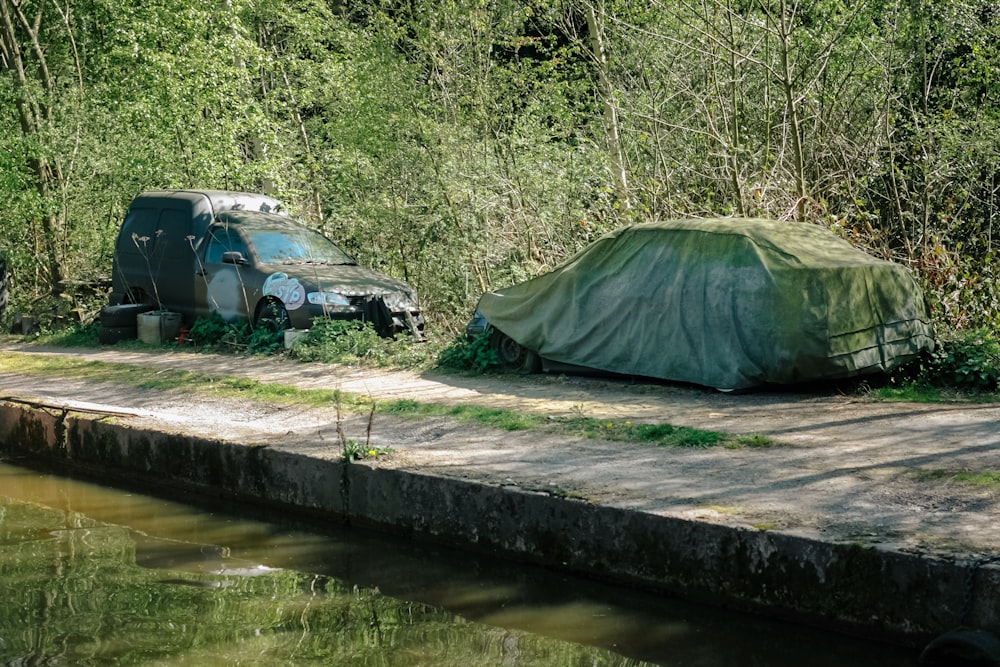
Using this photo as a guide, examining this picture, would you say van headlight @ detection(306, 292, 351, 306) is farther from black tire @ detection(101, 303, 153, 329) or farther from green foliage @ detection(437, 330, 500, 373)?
black tire @ detection(101, 303, 153, 329)

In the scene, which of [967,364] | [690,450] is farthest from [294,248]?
[967,364]

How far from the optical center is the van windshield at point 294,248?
14797mm

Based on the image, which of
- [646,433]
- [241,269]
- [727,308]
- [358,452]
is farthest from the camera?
[241,269]

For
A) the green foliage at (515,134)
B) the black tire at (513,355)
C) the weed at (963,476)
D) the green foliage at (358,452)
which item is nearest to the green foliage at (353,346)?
the green foliage at (515,134)

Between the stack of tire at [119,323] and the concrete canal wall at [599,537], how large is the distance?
6341mm

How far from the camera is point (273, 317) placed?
14383mm

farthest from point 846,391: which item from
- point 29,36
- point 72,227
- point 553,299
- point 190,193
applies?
point 29,36

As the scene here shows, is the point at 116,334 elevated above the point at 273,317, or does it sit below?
below

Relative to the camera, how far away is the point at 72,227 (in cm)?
1917

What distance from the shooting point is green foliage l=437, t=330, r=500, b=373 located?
1229cm

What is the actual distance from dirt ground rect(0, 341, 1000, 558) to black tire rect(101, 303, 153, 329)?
3.25 metres

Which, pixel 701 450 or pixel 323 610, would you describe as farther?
pixel 701 450

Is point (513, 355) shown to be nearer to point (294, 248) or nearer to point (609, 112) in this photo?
point (294, 248)

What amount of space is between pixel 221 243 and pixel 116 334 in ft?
6.91
